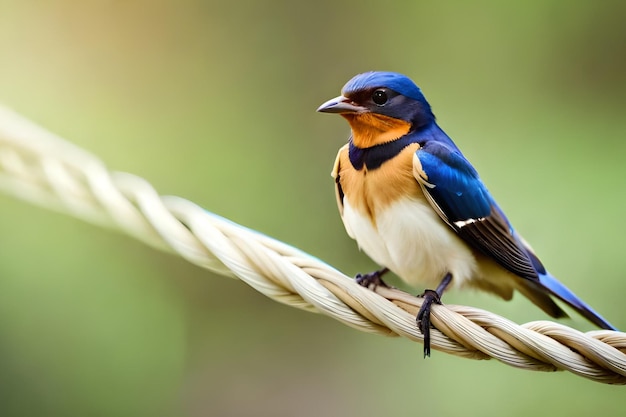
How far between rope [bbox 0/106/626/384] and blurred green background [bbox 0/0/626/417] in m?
0.36

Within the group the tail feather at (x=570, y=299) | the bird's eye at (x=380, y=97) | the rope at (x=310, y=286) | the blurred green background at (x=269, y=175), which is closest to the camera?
the rope at (x=310, y=286)

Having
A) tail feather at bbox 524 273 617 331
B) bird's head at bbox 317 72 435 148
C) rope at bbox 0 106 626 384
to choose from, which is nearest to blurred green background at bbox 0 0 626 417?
tail feather at bbox 524 273 617 331

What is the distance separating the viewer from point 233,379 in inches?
40.6

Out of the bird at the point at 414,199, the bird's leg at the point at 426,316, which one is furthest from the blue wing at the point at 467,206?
the bird's leg at the point at 426,316

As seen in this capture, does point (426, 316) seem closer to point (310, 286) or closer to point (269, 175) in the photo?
point (310, 286)

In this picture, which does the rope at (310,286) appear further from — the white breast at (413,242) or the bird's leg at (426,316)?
the white breast at (413,242)

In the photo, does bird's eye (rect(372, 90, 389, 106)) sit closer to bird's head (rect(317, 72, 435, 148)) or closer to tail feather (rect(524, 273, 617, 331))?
bird's head (rect(317, 72, 435, 148))

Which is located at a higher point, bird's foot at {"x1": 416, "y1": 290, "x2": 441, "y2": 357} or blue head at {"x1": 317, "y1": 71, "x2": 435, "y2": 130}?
blue head at {"x1": 317, "y1": 71, "x2": 435, "y2": 130}

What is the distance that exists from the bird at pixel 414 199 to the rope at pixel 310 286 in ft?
0.29

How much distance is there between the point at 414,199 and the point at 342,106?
14cm

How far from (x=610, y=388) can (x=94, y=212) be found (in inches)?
29.5

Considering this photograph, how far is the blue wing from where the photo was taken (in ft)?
2.25

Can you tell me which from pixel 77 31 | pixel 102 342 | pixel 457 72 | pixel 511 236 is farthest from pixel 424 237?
pixel 77 31

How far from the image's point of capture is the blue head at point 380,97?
64 cm
